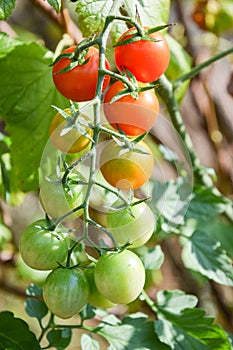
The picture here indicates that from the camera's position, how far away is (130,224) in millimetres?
688

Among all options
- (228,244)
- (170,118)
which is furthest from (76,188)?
(228,244)

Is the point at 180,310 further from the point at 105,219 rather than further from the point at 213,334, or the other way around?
the point at 105,219

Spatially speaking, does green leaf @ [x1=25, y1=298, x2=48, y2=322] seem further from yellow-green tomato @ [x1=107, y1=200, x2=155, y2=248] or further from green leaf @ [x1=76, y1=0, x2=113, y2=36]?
green leaf @ [x1=76, y1=0, x2=113, y2=36]

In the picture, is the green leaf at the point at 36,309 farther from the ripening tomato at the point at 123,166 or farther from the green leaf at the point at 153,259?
the ripening tomato at the point at 123,166

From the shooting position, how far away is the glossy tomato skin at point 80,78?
0.69m

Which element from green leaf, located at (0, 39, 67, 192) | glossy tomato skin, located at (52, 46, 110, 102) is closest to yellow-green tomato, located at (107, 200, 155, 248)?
glossy tomato skin, located at (52, 46, 110, 102)

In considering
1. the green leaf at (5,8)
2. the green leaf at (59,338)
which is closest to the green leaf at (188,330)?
the green leaf at (59,338)

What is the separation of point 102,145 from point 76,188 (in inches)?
2.0

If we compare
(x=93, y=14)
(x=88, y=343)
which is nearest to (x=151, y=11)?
(x=93, y=14)

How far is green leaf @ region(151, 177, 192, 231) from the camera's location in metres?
1.02

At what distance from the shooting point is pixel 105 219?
0.71 metres

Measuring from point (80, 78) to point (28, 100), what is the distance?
1.17 feet

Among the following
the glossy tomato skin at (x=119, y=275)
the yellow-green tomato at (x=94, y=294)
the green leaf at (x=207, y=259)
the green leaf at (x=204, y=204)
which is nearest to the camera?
the glossy tomato skin at (x=119, y=275)

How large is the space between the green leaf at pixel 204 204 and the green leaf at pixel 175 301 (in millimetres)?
169
